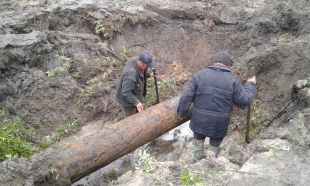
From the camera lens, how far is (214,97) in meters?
5.59

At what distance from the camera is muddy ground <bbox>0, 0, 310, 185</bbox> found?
7.84 metres

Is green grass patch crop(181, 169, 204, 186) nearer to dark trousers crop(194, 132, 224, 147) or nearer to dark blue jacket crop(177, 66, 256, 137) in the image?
dark blue jacket crop(177, 66, 256, 137)

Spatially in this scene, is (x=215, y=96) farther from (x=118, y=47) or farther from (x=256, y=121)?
(x=118, y=47)

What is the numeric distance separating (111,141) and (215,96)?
1676 mm

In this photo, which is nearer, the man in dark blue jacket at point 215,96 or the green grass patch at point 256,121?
the man in dark blue jacket at point 215,96

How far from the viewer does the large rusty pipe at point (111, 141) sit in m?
5.43

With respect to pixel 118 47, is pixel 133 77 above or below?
above

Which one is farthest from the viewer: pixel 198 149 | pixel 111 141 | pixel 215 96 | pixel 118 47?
pixel 118 47

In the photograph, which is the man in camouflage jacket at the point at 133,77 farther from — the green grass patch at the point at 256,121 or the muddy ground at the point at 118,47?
the green grass patch at the point at 256,121

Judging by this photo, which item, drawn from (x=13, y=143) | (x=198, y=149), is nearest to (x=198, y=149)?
(x=198, y=149)

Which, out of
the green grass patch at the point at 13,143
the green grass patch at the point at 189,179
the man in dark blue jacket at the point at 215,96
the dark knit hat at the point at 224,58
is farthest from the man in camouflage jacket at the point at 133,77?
the green grass patch at the point at 189,179

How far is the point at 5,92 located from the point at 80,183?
2623 mm

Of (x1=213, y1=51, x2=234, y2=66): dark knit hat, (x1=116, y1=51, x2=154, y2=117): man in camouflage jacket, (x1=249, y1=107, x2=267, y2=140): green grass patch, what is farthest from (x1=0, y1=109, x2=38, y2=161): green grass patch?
(x1=249, y1=107, x2=267, y2=140): green grass patch

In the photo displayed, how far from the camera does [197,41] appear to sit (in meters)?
9.92
